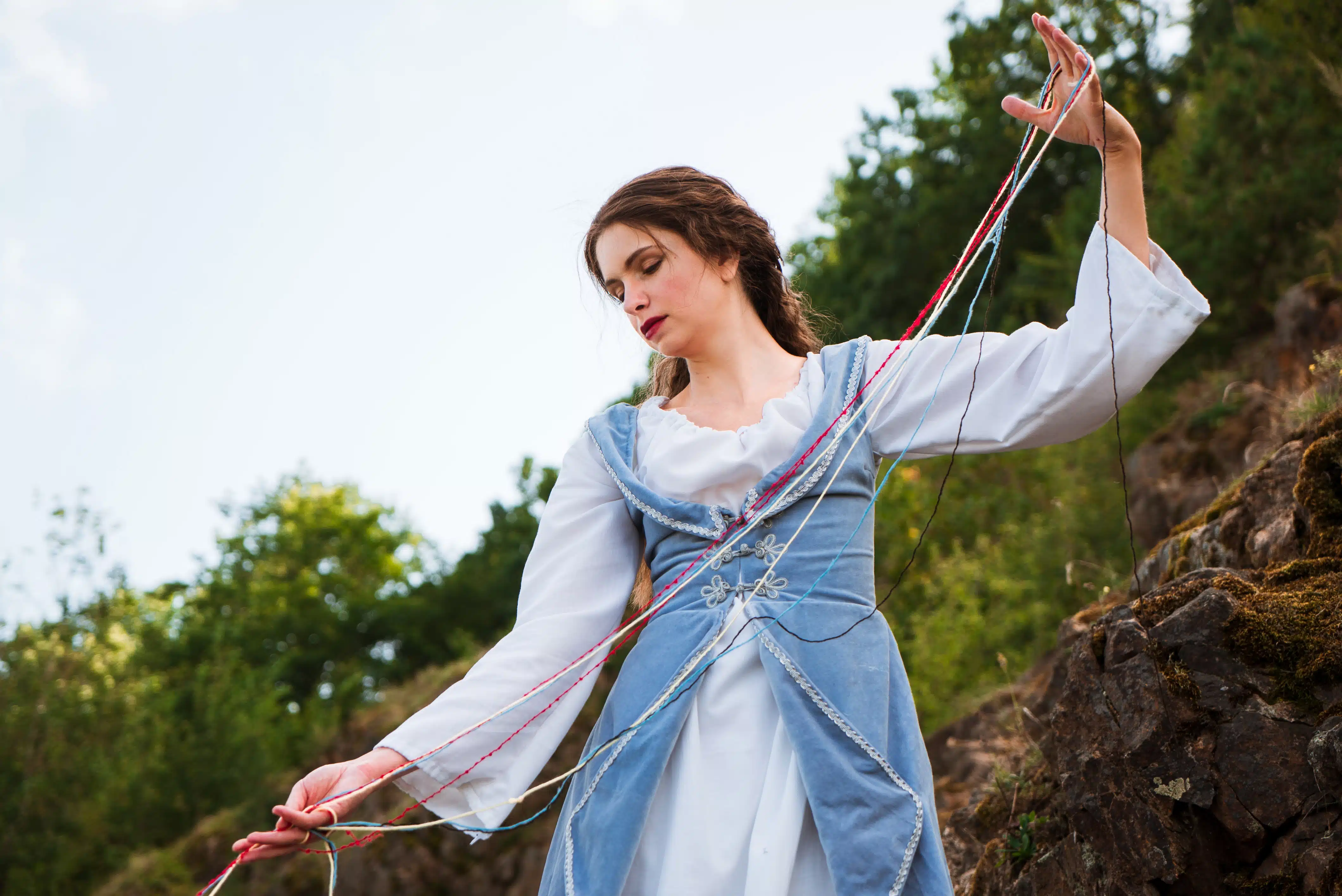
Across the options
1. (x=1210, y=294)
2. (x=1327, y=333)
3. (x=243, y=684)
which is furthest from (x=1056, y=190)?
(x=243, y=684)

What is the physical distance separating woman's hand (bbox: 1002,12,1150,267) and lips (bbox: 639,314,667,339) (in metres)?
0.78

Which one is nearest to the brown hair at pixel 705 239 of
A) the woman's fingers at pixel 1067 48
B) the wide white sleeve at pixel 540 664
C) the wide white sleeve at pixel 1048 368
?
the wide white sleeve at pixel 540 664

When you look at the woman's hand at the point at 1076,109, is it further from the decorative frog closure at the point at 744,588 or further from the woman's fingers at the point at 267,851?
the woman's fingers at the point at 267,851

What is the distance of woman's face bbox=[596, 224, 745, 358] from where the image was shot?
2.38 m

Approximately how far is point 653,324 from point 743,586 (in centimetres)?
63

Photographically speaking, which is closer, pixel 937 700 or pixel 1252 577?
pixel 1252 577

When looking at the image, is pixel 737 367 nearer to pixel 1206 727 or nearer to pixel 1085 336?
pixel 1085 336

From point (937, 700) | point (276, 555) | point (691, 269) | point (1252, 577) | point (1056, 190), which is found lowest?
point (937, 700)

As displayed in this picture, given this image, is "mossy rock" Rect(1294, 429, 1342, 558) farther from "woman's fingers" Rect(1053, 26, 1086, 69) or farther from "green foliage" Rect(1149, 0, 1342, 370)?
"green foliage" Rect(1149, 0, 1342, 370)

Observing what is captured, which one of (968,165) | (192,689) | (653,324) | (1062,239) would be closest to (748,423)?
(653,324)

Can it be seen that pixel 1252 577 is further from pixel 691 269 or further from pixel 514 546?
pixel 514 546

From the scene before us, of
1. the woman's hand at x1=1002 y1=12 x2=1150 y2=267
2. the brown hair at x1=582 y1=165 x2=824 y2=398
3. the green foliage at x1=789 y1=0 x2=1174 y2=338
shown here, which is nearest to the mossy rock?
A: the woman's hand at x1=1002 y1=12 x2=1150 y2=267

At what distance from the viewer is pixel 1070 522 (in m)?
8.03

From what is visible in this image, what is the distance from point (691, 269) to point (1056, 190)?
16.3 m
